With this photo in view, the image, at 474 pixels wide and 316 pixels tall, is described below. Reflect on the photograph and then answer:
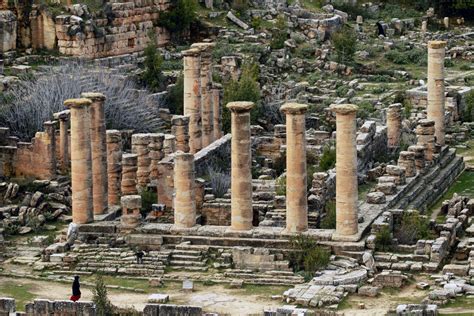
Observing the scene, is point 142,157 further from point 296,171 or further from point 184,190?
point 296,171

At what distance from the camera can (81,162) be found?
54.7 meters

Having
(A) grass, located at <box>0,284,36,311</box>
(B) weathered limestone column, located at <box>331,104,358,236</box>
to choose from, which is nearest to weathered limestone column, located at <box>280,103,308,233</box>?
(B) weathered limestone column, located at <box>331,104,358,236</box>

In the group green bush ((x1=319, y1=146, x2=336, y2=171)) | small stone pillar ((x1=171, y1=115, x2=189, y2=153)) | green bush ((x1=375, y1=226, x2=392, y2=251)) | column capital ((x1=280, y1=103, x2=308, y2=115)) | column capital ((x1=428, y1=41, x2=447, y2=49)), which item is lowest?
green bush ((x1=375, y1=226, x2=392, y2=251))

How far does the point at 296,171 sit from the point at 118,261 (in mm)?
5080

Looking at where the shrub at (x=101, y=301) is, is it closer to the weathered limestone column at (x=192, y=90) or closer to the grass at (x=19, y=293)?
the grass at (x=19, y=293)

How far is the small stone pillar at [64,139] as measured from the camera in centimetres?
6088

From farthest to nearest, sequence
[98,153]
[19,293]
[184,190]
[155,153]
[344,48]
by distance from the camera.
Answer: [344,48], [155,153], [98,153], [184,190], [19,293]

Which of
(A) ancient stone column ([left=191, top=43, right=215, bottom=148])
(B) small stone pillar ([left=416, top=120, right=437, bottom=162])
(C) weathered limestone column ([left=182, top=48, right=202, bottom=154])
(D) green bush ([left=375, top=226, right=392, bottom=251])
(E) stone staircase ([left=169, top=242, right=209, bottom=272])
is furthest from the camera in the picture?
(A) ancient stone column ([left=191, top=43, right=215, bottom=148])

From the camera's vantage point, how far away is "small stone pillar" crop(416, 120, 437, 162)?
62344 mm

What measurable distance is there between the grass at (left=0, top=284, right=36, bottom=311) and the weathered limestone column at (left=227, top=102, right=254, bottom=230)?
19.9ft

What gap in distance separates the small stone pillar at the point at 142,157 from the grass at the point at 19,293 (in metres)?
8.28

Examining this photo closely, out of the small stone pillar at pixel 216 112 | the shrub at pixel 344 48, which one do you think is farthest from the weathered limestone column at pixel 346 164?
the shrub at pixel 344 48

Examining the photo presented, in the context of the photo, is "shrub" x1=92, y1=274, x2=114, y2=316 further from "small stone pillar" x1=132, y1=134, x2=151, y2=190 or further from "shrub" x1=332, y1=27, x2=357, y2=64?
"shrub" x1=332, y1=27, x2=357, y2=64

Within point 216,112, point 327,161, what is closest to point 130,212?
point 327,161
